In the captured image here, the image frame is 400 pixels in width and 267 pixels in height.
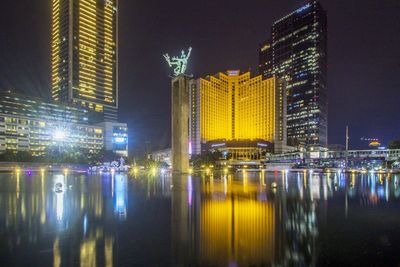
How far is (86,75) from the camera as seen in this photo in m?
192

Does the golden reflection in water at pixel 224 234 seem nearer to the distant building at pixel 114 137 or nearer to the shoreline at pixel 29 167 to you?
the shoreline at pixel 29 167

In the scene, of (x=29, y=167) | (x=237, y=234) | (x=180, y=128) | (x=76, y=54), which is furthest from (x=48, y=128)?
(x=237, y=234)

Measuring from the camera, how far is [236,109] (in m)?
185

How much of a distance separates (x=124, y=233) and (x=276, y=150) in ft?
531

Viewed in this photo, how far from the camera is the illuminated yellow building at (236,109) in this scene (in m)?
166

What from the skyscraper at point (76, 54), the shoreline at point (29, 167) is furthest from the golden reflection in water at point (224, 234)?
the skyscraper at point (76, 54)

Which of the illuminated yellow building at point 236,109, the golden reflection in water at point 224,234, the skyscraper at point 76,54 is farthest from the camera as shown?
the skyscraper at point 76,54

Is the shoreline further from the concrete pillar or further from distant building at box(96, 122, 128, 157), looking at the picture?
distant building at box(96, 122, 128, 157)

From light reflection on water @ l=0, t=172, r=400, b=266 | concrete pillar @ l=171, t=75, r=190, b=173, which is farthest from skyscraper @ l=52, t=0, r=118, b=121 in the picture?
light reflection on water @ l=0, t=172, r=400, b=266

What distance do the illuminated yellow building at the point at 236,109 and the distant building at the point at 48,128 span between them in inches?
1688

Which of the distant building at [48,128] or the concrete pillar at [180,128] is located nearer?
the concrete pillar at [180,128]

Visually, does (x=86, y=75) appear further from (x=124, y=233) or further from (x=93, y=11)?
(x=124, y=233)

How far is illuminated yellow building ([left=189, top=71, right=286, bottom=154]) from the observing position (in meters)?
166

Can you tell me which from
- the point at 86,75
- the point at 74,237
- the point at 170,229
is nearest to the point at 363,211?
the point at 170,229
